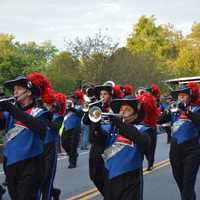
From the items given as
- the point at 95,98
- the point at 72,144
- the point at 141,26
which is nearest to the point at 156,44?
the point at 141,26

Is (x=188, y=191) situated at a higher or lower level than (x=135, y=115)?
lower

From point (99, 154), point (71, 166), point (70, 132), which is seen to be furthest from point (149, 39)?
point (99, 154)

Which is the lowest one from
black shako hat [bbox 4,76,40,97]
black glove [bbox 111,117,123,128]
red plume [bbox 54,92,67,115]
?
red plume [bbox 54,92,67,115]

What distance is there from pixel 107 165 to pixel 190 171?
215cm

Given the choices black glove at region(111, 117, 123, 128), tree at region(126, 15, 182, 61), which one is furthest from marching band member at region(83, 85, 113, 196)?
tree at region(126, 15, 182, 61)

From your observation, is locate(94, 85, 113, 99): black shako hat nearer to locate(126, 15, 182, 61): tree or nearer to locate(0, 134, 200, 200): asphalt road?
locate(0, 134, 200, 200): asphalt road

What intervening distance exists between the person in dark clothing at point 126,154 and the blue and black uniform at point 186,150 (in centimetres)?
190

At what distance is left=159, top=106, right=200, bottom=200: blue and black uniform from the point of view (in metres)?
7.82

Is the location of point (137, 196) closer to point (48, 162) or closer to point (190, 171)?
point (190, 171)

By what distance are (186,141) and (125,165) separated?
2.43 meters

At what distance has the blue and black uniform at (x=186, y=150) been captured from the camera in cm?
782

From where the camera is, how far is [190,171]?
7879 millimetres

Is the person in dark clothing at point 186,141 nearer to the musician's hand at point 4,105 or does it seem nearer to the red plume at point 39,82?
the red plume at point 39,82

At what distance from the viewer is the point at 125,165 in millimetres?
5973
